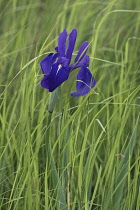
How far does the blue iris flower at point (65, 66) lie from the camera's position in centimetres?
132

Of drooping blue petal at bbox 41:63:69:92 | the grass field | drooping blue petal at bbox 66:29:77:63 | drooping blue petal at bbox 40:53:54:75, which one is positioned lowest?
the grass field

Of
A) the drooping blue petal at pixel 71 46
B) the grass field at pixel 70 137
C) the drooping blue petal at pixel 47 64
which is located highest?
the drooping blue petal at pixel 71 46

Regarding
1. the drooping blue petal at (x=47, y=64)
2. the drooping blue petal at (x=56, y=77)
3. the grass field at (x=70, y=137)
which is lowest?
the grass field at (x=70, y=137)

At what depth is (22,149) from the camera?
4.86 ft

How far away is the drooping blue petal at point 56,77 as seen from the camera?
1305 mm

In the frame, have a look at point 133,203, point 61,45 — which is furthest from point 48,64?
point 133,203

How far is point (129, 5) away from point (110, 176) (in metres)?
1.58

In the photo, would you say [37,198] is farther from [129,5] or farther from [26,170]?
[129,5]

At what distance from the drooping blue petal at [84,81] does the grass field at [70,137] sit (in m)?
0.02

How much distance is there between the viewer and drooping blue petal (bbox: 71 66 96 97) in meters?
1.38

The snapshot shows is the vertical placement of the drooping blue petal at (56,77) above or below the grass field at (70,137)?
above

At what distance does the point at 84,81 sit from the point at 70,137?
178mm

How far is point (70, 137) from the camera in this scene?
1.42 m

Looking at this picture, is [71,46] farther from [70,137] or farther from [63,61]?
[70,137]
